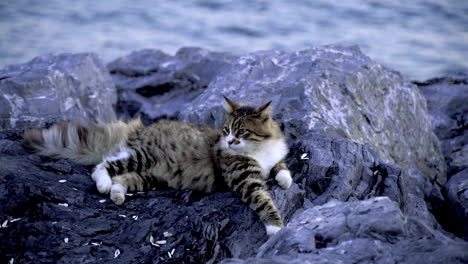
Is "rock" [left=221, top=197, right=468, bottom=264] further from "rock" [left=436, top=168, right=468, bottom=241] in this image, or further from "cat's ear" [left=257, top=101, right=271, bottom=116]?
"rock" [left=436, top=168, right=468, bottom=241]

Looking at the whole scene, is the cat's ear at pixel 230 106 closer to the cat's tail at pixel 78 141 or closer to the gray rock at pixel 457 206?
the cat's tail at pixel 78 141

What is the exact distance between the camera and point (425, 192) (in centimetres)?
785

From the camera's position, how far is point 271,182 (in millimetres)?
6156

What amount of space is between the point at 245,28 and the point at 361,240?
14.5 meters

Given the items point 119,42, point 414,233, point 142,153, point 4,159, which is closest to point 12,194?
point 4,159

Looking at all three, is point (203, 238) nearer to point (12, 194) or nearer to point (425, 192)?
point (12, 194)

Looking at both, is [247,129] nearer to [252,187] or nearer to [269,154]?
[269,154]

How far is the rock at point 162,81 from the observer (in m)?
9.88

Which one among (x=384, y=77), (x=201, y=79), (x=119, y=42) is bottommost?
(x=119, y=42)

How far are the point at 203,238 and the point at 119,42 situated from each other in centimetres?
1226

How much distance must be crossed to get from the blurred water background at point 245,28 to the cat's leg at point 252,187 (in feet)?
31.6

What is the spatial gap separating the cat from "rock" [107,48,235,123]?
2858mm

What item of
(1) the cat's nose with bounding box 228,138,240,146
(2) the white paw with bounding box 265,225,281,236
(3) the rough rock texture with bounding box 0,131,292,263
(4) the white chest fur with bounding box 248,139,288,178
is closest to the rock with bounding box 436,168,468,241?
(4) the white chest fur with bounding box 248,139,288,178

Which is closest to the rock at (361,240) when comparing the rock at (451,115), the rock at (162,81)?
the rock at (451,115)
